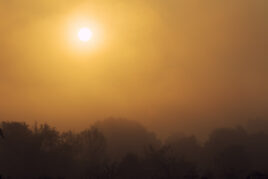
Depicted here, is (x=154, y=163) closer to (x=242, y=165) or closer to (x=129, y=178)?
(x=129, y=178)

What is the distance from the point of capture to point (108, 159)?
11806 cm

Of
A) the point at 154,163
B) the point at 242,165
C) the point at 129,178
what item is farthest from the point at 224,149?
the point at 129,178

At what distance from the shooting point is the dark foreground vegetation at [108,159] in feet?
314

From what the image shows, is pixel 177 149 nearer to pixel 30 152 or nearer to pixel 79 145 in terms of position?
pixel 79 145

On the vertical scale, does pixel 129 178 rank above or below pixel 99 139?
below

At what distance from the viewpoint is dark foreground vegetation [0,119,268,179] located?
9575 cm

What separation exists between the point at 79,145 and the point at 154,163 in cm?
2810

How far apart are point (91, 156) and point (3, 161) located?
2869 cm

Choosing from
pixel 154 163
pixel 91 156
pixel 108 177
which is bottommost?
pixel 108 177

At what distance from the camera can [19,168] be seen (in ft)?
324

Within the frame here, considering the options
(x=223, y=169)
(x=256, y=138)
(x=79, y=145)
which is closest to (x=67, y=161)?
(x=79, y=145)

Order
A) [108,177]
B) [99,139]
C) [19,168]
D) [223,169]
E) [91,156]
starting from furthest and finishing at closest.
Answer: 1. [99,139]
2. [91,156]
3. [223,169]
4. [19,168]
5. [108,177]

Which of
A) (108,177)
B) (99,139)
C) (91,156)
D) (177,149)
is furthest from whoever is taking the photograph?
(177,149)

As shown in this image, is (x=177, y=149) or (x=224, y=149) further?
(x=177, y=149)
